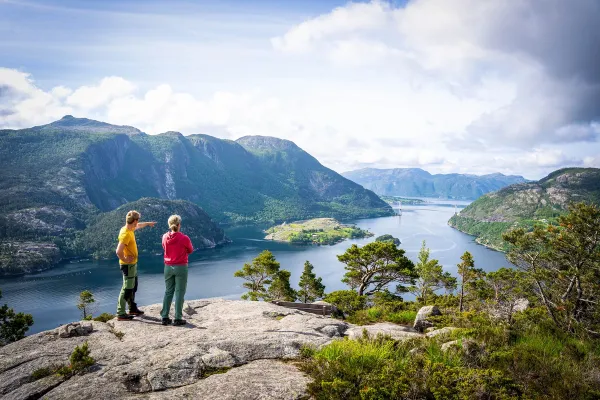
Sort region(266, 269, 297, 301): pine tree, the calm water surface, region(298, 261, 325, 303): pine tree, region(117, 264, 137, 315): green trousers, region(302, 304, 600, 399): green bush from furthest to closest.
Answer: the calm water surface → region(298, 261, 325, 303): pine tree → region(266, 269, 297, 301): pine tree → region(117, 264, 137, 315): green trousers → region(302, 304, 600, 399): green bush

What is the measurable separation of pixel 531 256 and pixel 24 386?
1516 cm

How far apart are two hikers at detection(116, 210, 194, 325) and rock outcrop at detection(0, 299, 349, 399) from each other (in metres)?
0.49

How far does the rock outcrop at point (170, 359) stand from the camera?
5270mm

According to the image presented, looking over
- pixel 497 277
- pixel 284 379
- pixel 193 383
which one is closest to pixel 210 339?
pixel 193 383

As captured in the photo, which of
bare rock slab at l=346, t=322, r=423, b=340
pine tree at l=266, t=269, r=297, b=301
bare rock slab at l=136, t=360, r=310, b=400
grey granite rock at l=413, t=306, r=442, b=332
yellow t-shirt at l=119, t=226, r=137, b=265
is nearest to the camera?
bare rock slab at l=136, t=360, r=310, b=400

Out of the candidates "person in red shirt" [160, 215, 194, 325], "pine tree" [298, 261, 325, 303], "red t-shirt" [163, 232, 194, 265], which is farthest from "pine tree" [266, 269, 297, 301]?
"red t-shirt" [163, 232, 194, 265]

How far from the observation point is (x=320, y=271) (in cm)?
11812

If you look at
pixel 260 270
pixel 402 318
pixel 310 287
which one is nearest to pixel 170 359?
pixel 402 318

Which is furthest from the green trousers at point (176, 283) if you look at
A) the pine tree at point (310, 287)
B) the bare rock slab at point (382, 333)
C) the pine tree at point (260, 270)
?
the pine tree at point (310, 287)

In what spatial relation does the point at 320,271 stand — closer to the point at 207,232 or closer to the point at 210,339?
the point at 207,232

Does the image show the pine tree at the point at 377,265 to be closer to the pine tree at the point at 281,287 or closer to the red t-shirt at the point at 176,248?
the pine tree at the point at 281,287

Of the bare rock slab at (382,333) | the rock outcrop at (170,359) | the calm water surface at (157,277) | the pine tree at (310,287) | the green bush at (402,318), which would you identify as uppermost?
the rock outcrop at (170,359)

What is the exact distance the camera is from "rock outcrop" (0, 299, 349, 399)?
17.3 feet

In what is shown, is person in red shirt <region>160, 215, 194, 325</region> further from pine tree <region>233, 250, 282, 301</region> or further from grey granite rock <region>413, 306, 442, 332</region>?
pine tree <region>233, 250, 282, 301</region>
